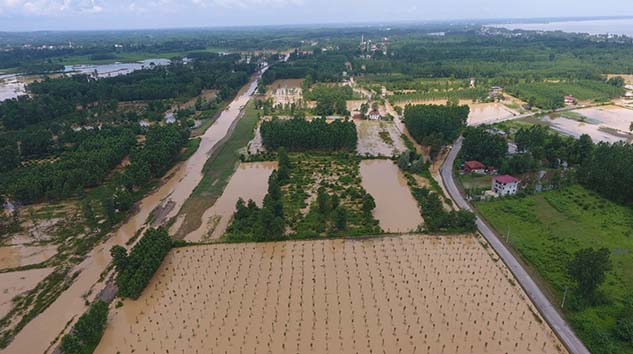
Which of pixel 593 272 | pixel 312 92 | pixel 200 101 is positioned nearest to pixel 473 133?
pixel 593 272

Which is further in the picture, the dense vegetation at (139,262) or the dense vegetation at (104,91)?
the dense vegetation at (104,91)

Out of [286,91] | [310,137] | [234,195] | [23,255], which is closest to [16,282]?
[23,255]

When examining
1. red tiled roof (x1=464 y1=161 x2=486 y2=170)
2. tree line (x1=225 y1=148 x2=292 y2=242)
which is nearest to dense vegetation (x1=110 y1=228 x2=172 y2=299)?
tree line (x1=225 y1=148 x2=292 y2=242)

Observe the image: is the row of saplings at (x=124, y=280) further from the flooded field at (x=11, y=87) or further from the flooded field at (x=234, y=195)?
the flooded field at (x=11, y=87)

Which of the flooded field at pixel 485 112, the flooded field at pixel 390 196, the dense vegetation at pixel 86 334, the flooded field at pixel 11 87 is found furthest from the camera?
the flooded field at pixel 11 87

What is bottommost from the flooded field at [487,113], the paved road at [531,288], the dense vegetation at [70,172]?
the paved road at [531,288]

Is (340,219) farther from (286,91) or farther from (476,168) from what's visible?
(286,91)

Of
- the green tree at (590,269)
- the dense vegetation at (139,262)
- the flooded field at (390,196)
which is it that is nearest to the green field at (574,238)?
the green tree at (590,269)
